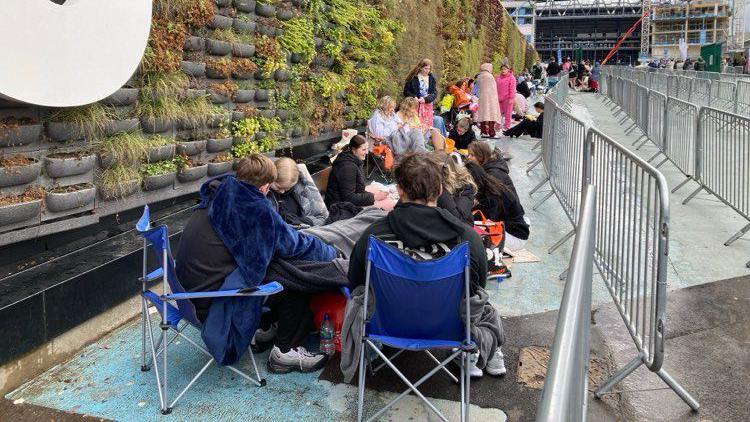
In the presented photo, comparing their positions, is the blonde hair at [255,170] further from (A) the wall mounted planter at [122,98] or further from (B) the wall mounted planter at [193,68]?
(B) the wall mounted planter at [193,68]

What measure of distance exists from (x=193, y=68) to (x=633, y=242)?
376cm

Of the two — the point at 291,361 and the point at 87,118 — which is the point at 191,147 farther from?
the point at 291,361

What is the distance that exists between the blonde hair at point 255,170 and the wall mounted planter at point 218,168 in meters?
2.13

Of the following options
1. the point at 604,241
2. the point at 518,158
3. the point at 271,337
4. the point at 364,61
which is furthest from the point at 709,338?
the point at 518,158

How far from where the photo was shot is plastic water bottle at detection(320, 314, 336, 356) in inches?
167

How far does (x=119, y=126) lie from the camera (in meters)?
4.84

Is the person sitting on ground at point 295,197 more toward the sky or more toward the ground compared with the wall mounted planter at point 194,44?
more toward the ground

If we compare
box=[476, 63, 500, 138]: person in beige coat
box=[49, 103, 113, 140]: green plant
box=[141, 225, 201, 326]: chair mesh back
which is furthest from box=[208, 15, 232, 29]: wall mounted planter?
box=[476, 63, 500, 138]: person in beige coat

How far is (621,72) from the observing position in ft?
102

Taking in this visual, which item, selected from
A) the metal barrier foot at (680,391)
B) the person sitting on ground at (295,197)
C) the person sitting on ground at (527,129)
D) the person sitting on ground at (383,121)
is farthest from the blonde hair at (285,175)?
the person sitting on ground at (527,129)

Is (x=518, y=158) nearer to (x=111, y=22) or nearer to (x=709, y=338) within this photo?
(x=709, y=338)

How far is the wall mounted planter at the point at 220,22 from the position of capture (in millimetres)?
5964

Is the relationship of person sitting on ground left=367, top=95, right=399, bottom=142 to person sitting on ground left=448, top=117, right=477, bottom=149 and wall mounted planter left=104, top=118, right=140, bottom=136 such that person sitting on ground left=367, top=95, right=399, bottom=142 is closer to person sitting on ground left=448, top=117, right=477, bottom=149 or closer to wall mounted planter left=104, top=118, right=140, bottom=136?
person sitting on ground left=448, top=117, right=477, bottom=149

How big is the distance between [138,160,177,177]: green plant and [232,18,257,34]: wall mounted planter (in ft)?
5.36
